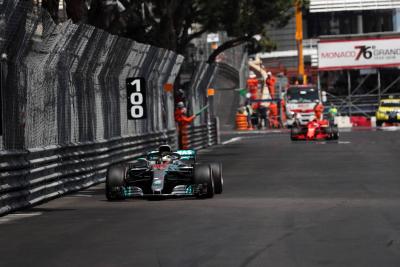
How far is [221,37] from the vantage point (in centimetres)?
6356

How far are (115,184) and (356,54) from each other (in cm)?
5406

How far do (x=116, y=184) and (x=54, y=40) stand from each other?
7.32 feet

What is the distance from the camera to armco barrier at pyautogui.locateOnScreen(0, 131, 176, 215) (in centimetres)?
1376

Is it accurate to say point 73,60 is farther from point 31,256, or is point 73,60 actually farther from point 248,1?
point 248,1

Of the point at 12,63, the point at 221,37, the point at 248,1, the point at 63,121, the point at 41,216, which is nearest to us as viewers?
the point at 41,216

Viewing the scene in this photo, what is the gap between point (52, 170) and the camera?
15953 mm

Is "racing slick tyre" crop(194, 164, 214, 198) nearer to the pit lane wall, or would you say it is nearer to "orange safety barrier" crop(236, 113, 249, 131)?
the pit lane wall

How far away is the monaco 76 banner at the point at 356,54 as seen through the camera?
6750 cm

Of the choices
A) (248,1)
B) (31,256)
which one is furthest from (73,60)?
(248,1)

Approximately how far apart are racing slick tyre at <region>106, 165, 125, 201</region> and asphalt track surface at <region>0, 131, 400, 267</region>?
0.24 m

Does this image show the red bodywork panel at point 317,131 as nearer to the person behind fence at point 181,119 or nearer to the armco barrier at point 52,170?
the person behind fence at point 181,119

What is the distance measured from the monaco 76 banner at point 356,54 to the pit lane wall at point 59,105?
144 ft

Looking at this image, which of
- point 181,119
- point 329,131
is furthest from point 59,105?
point 329,131

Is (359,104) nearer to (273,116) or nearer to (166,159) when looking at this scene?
(273,116)
